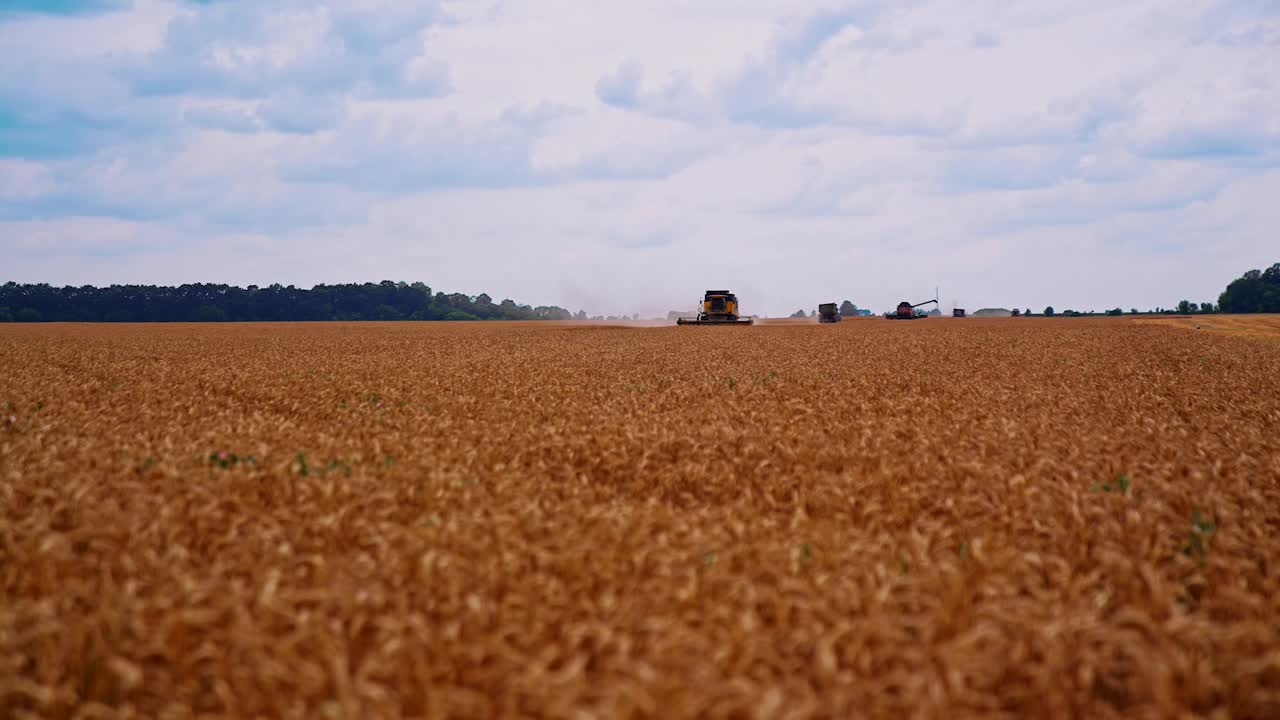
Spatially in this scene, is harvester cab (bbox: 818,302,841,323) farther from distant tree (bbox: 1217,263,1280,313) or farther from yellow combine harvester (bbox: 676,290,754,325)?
distant tree (bbox: 1217,263,1280,313)

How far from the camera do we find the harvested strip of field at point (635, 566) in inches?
144

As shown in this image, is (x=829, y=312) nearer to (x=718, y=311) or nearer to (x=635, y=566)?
(x=718, y=311)

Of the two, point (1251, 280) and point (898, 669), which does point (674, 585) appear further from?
point (1251, 280)


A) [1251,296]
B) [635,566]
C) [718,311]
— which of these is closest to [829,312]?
[718,311]

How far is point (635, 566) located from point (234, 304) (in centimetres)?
15748

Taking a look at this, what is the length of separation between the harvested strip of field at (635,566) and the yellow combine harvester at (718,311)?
1961 inches

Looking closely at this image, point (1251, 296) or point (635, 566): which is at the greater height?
point (1251, 296)

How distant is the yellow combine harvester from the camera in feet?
202

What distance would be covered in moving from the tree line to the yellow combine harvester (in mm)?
84585

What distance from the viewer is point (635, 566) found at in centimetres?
506

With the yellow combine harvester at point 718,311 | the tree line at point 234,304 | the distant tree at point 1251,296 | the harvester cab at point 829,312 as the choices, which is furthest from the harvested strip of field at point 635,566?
the distant tree at point 1251,296

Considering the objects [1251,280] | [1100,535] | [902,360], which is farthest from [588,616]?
[1251,280]

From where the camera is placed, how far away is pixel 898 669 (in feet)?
12.4

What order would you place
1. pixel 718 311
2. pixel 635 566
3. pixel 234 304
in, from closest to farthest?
1. pixel 635 566
2. pixel 718 311
3. pixel 234 304
